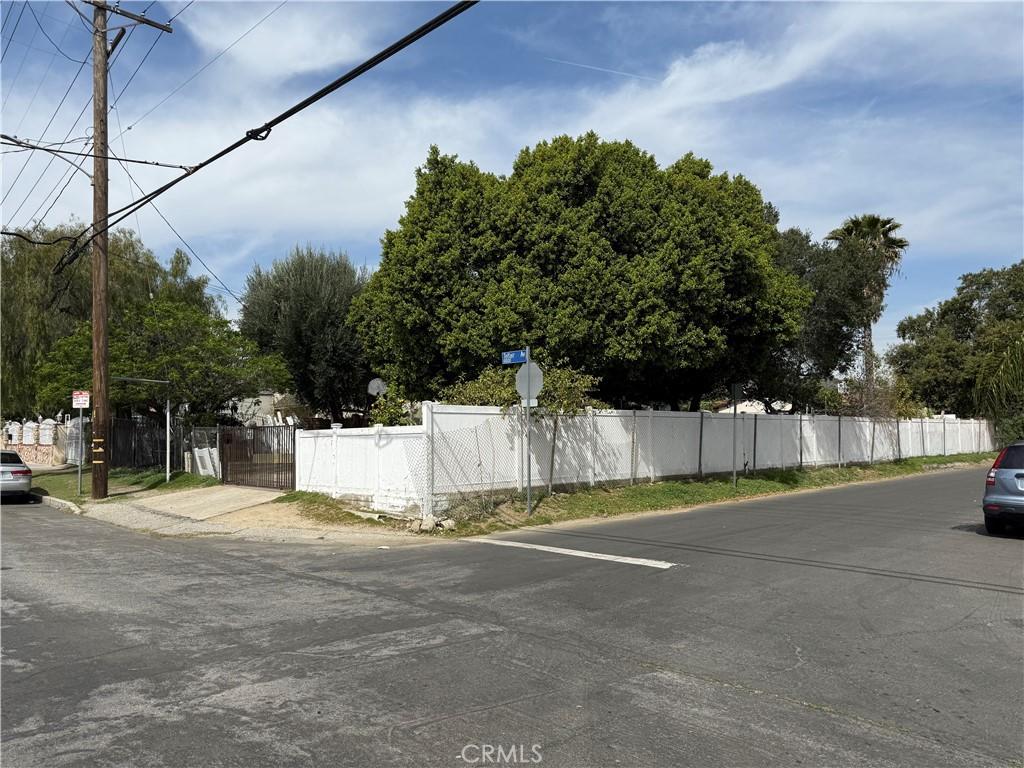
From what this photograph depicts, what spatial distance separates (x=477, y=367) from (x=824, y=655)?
1510 centimetres

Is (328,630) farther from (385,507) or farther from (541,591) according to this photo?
(385,507)

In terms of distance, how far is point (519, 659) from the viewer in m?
6.15

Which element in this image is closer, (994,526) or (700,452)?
(994,526)

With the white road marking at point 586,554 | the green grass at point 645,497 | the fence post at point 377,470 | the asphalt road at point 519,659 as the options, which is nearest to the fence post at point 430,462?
the green grass at point 645,497

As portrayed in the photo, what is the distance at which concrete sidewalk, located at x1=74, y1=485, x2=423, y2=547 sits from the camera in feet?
46.3

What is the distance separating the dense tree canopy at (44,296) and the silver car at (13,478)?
767 centimetres

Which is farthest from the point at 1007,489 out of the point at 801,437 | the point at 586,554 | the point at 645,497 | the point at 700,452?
the point at 801,437

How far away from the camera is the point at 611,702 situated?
5.19 meters

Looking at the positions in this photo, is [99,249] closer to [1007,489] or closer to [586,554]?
[586,554]

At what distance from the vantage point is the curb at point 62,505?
64.0ft

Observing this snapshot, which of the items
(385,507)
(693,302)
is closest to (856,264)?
(693,302)

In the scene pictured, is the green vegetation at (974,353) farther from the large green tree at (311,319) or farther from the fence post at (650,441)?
the large green tree at (311,319)
